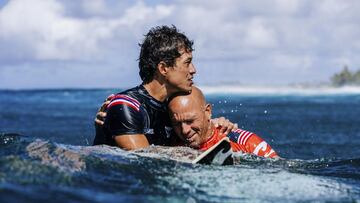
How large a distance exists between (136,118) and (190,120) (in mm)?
728

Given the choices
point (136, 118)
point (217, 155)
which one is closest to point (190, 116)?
point (136, 118)

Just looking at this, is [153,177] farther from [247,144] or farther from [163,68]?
→ [247,144]

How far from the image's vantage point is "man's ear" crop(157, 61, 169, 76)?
347 inches

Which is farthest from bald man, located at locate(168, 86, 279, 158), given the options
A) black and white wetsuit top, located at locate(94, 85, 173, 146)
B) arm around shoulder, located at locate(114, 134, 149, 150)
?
arm around shoulder, located at locate(114, 134, 149, 150)

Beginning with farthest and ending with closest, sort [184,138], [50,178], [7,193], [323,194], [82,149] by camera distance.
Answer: [184,138]
[82,149]
[323,194]
[50,178]
[7,193]

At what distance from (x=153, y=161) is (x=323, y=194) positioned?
2026 millimetres

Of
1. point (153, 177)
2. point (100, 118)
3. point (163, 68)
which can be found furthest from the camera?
point (100, 118)

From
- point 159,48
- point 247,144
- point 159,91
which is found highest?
point 159,48

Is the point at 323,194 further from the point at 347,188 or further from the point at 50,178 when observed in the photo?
the point at 50,178

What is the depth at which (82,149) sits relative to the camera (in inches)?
327

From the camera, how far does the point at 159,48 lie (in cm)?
886

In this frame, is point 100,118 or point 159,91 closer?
point 159,91

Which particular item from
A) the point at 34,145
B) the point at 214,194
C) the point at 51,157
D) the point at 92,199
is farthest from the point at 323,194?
the point at 34,145

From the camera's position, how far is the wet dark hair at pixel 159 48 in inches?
347
